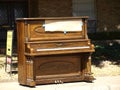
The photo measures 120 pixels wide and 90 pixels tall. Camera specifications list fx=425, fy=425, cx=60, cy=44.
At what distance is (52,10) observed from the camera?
20969 mm

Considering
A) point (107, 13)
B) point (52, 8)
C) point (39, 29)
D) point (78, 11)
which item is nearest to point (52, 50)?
point (39, 29)

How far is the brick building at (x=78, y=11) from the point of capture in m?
21.4

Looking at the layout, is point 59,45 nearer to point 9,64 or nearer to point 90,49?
point 90,49

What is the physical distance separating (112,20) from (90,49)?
11.5 meters

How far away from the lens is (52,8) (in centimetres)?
2100

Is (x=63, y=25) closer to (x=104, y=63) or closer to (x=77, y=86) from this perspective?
(x=77, y=86)

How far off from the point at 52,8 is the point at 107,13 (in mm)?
2945

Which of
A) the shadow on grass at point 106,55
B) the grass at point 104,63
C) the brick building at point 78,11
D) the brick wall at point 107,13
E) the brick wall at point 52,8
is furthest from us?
the brick wall at point 107,13

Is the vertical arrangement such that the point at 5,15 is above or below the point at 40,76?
above

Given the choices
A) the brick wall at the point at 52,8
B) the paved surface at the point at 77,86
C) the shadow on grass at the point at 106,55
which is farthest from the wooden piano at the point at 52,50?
the brick wall at the point at 52,8

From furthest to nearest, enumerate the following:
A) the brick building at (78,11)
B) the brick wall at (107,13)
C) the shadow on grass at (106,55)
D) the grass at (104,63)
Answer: the brick wall at (107,13) → the brick building at (78,11) → the shadow on grass at (106,55) → the grass at (104,63)

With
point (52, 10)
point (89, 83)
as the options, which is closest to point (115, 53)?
point (89, 83)

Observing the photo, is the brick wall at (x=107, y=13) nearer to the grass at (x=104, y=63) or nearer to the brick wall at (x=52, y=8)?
the brick wall at (x=52, y=8)

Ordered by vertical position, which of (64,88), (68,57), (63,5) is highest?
(63,5)
